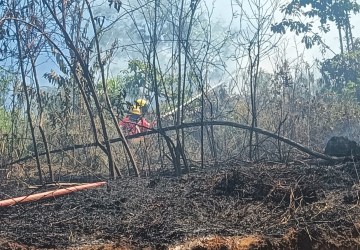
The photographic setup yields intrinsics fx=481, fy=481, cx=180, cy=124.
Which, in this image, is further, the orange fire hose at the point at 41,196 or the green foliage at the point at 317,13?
the green foliage at the point at 317,13

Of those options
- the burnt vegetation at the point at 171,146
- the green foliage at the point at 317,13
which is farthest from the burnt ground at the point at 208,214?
the green foliage at the point at 317,13

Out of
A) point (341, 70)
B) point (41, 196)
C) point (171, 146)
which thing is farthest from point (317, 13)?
point (41, 196)

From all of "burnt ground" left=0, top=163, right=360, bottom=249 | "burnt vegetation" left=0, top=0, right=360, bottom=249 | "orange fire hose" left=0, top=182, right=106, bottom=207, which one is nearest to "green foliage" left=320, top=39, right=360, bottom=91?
"burnt vegetation" left=0, top=0, right=360, bottom=249

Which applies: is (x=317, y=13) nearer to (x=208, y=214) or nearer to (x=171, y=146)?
(x=171, y=146)

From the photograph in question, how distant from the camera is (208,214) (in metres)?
4.52

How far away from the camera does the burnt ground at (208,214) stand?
12.5 ft

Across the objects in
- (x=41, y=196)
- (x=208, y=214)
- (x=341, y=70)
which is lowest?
(x=208, y=214)

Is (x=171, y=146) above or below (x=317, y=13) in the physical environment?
below

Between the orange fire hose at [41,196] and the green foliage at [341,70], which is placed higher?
the green foliage at [341,70]

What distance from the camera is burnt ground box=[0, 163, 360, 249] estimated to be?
3809mm

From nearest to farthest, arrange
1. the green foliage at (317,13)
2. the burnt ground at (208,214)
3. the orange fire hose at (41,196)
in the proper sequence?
the burnt ground at (208,214)
the orange fire hose at (41,196)
the green foliage at (317,13)

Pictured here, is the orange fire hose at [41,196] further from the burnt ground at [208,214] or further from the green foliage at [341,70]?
the green foliage at [341,70]

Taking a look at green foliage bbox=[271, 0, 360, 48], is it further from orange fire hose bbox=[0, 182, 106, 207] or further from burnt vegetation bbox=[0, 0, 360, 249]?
orange fire hose bbox=[0, 182, 106, 207]

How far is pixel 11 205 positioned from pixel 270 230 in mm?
2907
